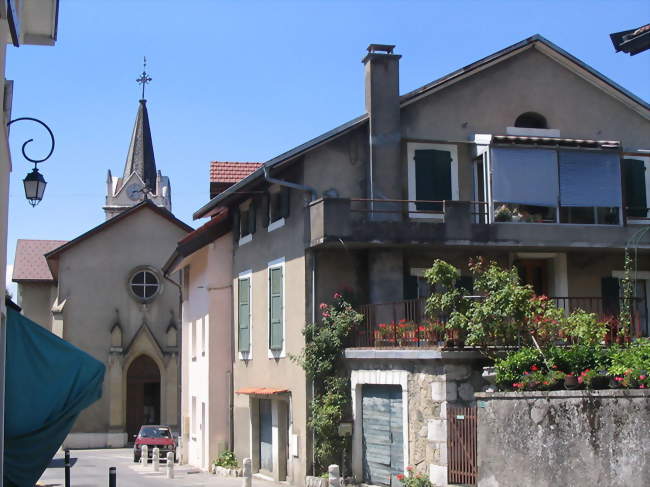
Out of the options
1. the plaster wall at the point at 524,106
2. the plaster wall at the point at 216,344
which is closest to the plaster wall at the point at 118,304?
the plaster wall at the point at 216,344

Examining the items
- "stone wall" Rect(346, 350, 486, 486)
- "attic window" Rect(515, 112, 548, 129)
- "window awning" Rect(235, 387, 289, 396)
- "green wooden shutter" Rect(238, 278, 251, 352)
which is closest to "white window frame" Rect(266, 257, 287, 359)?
"window awning" Rect(235, 387, 289, 396)

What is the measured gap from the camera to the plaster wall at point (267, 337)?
21844 mm

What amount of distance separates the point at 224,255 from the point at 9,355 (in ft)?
54.1

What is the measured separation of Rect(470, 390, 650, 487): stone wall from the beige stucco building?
18.9ft


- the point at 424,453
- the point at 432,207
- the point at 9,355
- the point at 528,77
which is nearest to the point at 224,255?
the point at 432,207

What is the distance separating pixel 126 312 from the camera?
46938mm

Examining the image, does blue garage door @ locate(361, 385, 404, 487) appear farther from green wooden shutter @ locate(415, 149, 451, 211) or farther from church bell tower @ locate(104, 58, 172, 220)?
church bell tower @ locate(104, 58, 172, 220)

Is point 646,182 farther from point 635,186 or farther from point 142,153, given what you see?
point 142,153

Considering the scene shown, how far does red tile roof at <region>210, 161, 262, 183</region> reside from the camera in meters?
29.5

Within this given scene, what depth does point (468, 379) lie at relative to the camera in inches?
665

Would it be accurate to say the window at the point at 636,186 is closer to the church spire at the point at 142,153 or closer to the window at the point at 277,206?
the window at the point at 277,206

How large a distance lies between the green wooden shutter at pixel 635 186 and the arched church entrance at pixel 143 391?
29186 millimetres

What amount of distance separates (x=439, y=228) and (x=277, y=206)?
4.61 metres

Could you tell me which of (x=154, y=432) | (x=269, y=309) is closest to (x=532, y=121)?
(x=269, y=309)
